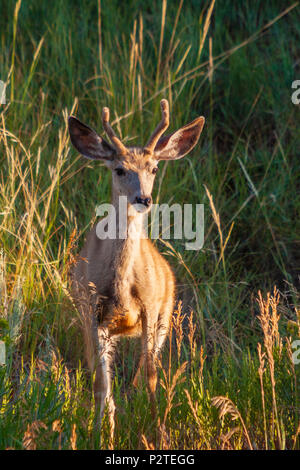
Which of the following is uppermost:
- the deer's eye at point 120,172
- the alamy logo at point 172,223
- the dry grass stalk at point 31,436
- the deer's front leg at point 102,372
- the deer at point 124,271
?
the alamy logo at point 172,223

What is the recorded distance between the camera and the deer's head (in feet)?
16.1

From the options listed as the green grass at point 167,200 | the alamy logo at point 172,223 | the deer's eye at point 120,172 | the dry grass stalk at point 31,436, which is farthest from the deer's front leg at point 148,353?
the dry grass stalk at point 31,436

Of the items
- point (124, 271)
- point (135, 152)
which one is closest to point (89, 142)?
point (135, 152)

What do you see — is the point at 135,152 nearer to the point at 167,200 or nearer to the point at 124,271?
the point at 124,271

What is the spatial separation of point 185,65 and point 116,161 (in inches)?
98.5

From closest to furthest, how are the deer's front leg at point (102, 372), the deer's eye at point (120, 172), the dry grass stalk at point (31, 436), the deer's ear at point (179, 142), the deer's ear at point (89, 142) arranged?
the dry grass stalk at point (31, 436) < the deer's front leg at point (102, 372) < the deer's eye at point (120, 172) < the deer's ear at point (89, 142) < the deer's ear at point (179, 142)

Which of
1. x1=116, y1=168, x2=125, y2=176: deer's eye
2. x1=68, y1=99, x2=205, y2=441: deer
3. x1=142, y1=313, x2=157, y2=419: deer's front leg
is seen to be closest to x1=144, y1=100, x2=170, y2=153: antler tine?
x1=68, y1=99, x2=205, y2=441: deer

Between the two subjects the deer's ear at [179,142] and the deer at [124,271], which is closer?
the deer at [124,271]

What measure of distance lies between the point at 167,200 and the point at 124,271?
146 cm

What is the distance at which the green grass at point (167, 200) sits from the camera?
3.91m

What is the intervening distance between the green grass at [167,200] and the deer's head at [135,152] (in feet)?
0.75

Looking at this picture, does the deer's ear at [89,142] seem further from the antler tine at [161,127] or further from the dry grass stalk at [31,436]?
the dry grass stalk at [31,436]

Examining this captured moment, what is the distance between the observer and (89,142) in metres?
5.25
